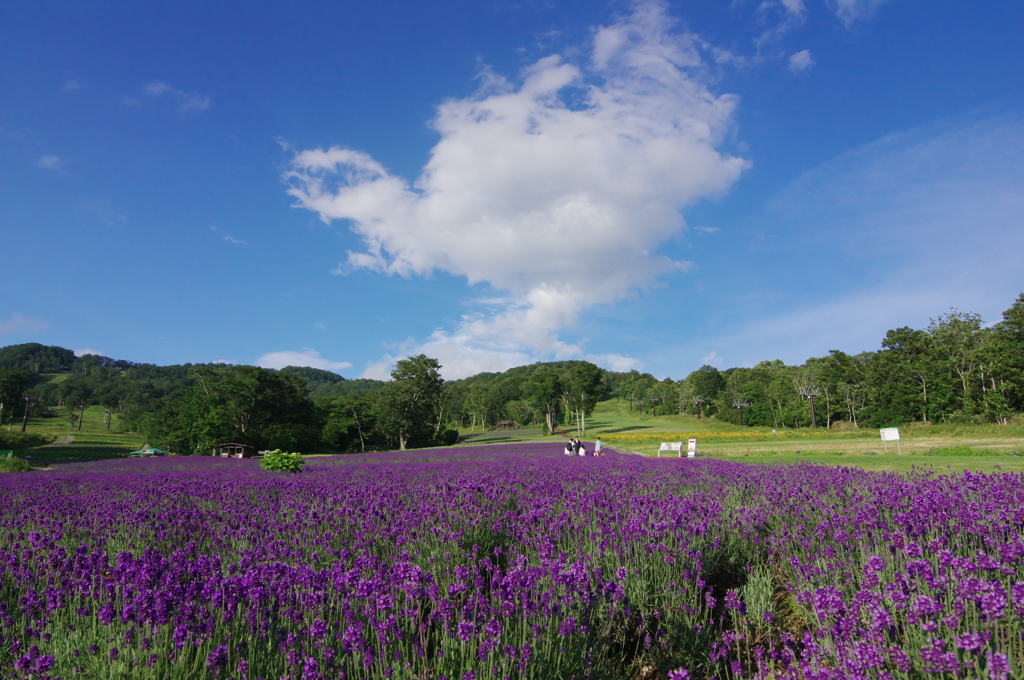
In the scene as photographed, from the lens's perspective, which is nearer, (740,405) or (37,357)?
(740,405)

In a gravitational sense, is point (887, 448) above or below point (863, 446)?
above

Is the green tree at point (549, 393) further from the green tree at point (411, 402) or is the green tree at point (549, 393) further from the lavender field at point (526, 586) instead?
the lavender field at point (526, 586)

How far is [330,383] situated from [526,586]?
154m

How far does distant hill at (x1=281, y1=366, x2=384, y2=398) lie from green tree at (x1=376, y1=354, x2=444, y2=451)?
76.6 meters

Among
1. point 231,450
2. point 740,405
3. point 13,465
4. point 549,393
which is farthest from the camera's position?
point 549,393

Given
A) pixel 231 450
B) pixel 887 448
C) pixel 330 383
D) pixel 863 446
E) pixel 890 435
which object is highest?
pixel 330 383

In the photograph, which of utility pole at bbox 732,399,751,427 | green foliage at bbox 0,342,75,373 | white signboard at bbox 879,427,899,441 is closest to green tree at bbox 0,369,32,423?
white signboard at bbox 879,427,899,441

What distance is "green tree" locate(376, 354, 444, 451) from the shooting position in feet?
147

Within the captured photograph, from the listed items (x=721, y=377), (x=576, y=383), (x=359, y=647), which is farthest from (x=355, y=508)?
(x=721, y=377)

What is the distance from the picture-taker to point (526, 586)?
255 centimetres

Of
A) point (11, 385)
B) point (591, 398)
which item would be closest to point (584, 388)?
point (591, 398)

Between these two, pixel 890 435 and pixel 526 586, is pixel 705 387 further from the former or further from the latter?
pixel 526 586

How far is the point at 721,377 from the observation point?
88.2 metres

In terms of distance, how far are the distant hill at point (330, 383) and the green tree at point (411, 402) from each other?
251 feet
